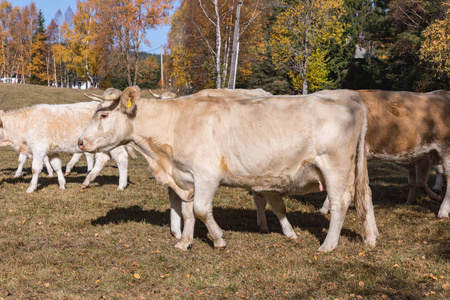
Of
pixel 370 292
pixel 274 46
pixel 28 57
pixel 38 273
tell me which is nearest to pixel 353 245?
pixel 370 292

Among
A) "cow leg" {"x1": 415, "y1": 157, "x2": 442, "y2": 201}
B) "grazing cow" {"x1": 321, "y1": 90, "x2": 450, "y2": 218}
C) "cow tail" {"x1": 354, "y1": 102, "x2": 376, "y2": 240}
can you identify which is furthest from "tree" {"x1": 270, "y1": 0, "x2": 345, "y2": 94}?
"cow tail" {"x1": 354, "y1": 102, "x2": 376, "y2": 240}

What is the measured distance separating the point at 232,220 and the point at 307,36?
3008 cm

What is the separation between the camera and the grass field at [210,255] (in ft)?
16.6

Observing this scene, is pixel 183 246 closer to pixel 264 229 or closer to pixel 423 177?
pixel 264 229

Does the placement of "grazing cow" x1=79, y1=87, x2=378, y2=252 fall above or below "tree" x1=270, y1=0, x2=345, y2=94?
below

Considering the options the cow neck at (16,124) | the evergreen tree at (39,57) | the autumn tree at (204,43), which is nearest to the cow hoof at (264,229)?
the cow neck at (16,124)

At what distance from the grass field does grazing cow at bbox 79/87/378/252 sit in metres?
0.53

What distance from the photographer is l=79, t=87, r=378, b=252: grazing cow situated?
238 inches

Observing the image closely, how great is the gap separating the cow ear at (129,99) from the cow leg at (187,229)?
1.63 meters

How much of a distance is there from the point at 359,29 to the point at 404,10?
33.2 ft

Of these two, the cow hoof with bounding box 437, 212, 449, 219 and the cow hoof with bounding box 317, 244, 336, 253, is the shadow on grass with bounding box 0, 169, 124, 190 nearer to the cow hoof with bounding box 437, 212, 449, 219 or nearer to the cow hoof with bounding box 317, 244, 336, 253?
the cow hoof with bounding box 317, 244, 336, 253

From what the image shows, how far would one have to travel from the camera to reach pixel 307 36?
117ft

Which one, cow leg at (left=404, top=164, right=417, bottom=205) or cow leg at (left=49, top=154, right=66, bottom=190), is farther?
cow leg at (left=49, top=154, right=66, bottom=190)

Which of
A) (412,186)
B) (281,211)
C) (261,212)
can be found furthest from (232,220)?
(412,186)
